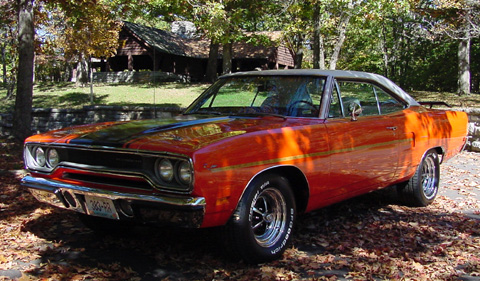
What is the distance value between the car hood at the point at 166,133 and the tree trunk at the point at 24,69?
6220mm

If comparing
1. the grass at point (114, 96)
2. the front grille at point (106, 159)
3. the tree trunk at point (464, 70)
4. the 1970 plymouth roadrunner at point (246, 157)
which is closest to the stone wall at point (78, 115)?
the grass at point (114, 96)

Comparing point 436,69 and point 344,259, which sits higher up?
point 436,69

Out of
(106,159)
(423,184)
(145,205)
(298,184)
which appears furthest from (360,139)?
(106,159)

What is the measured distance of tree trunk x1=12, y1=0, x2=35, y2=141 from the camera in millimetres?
Answer: 9594

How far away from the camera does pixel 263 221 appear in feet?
12.6

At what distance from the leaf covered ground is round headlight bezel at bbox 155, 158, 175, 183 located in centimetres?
61

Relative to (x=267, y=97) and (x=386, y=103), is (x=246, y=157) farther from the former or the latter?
(x=386, y=103)

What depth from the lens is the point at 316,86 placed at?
464 centimetres

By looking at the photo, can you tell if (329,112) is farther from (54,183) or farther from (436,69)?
(436,69)

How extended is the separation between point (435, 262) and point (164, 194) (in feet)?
7.94

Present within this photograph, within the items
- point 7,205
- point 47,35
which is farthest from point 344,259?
point 47,35

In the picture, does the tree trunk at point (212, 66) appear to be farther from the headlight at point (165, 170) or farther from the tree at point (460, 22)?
the headlight at point (165, 170)

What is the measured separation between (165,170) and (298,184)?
132 cm

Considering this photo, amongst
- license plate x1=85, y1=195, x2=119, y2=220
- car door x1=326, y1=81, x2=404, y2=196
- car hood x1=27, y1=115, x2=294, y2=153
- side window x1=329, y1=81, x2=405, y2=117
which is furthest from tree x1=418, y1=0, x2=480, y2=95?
license plate x1=85, y1=195, x2=119, y2=220
